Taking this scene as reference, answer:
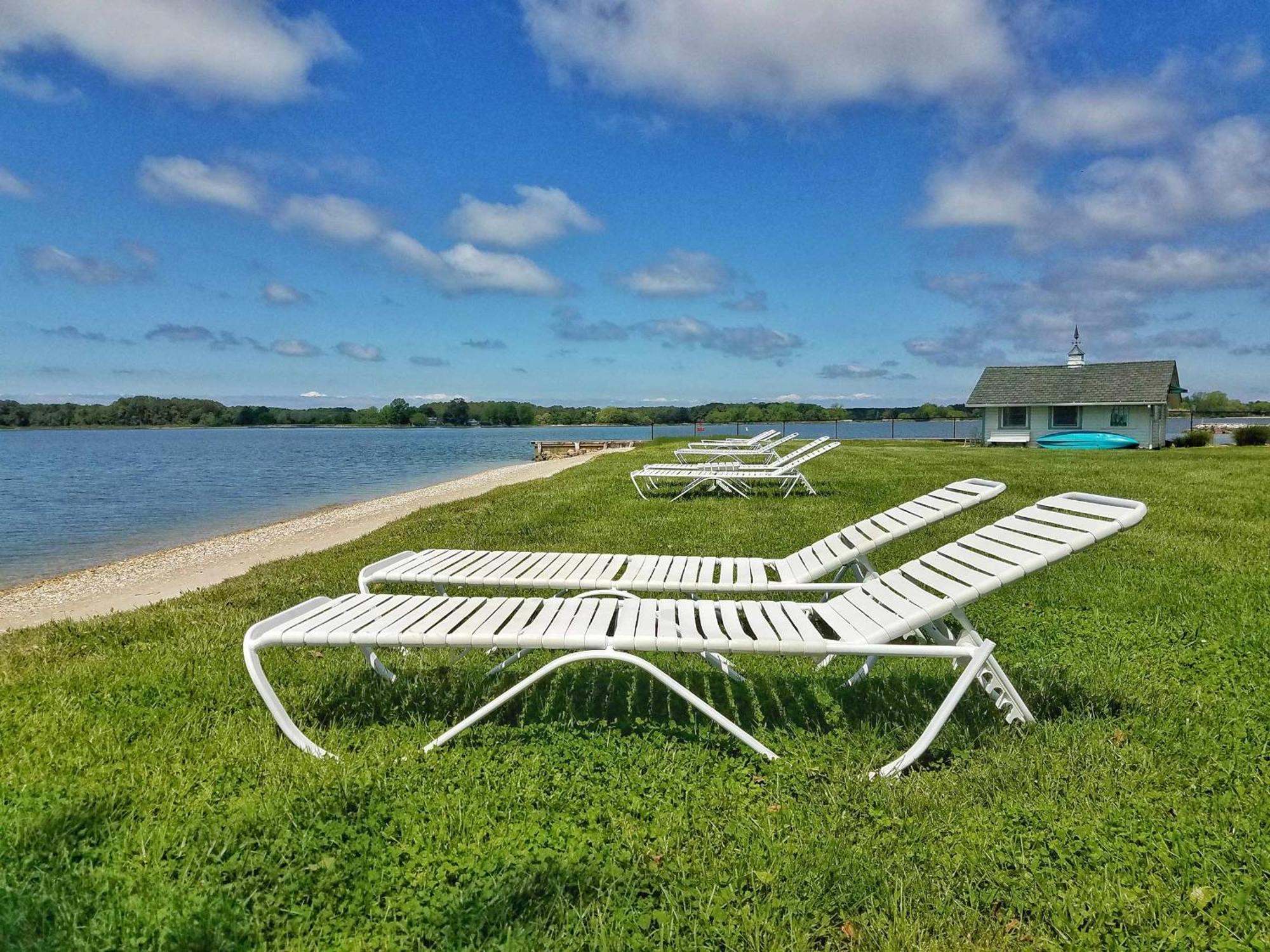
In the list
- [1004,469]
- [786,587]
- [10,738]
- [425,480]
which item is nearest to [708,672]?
[786,587]

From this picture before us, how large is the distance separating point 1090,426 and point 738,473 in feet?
86.8

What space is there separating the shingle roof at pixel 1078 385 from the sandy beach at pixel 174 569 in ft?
86.0

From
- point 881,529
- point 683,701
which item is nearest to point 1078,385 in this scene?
point 881,529

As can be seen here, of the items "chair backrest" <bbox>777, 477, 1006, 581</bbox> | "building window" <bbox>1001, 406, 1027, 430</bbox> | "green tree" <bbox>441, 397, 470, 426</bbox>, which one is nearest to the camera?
"chair backrest" <bbox>777, 477, 1006, 581</bbox>

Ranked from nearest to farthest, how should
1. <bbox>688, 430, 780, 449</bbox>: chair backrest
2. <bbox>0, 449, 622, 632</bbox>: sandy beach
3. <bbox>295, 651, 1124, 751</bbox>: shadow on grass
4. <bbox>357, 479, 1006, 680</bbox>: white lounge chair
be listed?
<bbox>295, 651, 1124, 751</bbox>: shadow on grass, <bbox>357, 479, 1006, 680</bbox>: white lounge chair, <bbox>0, 449, 622, 632</bbox>: sandy beach, <bbox>688, 430, 780, 449</bbox>: chair backrest

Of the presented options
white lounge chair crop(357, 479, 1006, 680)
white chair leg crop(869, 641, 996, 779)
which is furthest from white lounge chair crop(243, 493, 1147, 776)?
white lounge chair crop(357, 479, 1006, 680)

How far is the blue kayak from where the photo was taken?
3020 centimetres

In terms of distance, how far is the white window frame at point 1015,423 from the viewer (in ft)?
106

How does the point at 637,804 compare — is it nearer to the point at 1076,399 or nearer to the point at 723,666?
the point at 723,666

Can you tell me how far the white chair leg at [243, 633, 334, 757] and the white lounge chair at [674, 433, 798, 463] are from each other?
11.6m

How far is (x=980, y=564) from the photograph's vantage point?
321 centimetres

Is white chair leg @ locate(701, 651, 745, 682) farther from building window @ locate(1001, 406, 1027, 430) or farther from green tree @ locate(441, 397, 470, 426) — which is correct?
green tree @ locate(441, 397, 470, 426)

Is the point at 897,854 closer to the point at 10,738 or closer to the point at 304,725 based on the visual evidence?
the point at 304,725

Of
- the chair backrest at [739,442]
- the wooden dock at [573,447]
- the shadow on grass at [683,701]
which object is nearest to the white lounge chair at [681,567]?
the shadow on grass at [683,701]
